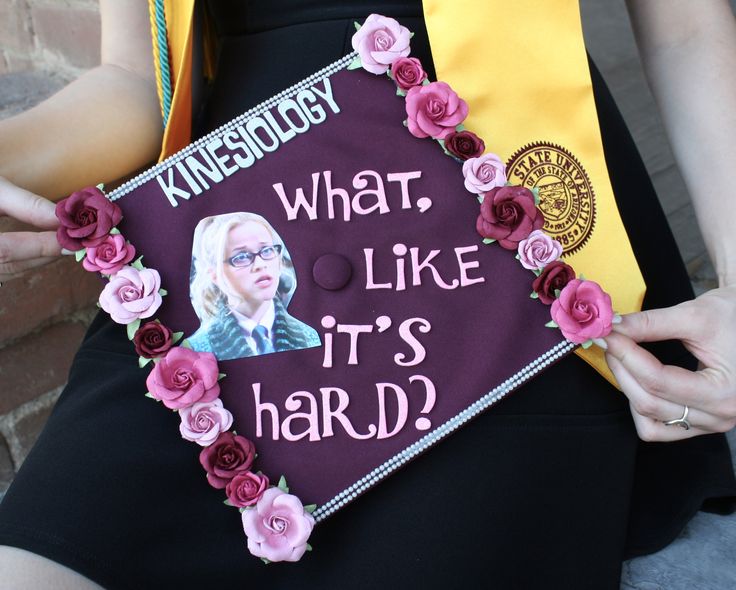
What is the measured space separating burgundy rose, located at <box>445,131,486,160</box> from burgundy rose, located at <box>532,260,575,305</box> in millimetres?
125

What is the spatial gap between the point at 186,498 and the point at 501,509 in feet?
0.88

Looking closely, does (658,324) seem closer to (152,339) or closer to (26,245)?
(152,339)

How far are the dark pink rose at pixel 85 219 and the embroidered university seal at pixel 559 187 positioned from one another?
1.20ft

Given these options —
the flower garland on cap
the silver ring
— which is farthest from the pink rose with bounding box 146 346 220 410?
the silver ring

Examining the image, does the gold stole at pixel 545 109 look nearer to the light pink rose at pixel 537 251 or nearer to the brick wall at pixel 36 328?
the light pink rose at pixel 537 251

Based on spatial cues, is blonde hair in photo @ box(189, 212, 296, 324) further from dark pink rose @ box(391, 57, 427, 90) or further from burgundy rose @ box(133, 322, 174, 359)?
dark pink rose @ box(391, 57, 427, 90)

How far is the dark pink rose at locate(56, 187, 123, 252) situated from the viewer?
Answer: 2.11 feet

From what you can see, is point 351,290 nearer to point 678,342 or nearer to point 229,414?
point 229,414

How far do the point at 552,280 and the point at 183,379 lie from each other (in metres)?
0.32

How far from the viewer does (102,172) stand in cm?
84

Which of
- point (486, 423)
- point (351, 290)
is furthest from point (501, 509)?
point (351, 290)

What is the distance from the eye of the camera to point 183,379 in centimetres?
61

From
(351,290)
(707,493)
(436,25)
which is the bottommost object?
(707,493)

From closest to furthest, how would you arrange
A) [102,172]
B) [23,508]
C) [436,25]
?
1. [23,508]
2. [436,25]
3. [102,172]
